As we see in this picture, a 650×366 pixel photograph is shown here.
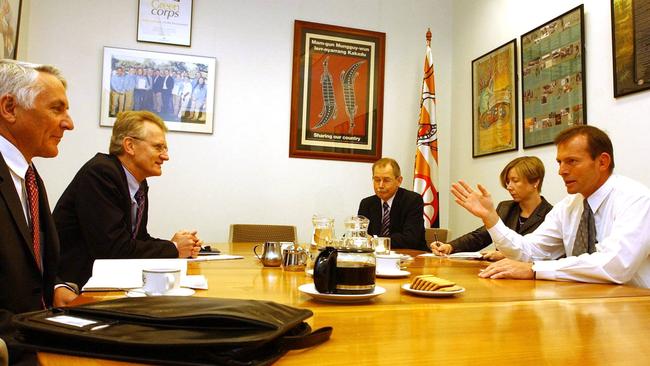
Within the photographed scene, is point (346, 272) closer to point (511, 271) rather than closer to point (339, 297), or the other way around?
point (339, 297)

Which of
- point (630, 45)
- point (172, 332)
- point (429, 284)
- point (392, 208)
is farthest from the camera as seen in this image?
point (392, 208)

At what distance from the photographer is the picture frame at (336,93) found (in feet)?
15.0

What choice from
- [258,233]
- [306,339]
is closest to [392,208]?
[258,233]

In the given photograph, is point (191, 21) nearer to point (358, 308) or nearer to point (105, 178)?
point (105, 178)

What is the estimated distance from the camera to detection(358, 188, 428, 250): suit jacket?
3.33m

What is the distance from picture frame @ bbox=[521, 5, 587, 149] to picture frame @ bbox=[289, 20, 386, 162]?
57.1 inches

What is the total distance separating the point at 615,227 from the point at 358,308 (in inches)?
49.8

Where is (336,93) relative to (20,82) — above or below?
above


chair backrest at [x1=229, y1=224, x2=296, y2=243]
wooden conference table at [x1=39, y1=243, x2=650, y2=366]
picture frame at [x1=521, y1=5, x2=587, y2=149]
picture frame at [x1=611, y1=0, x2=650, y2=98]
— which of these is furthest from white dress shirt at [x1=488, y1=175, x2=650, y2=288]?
chair backrest at [x1=229, y1=224, x2=296, y2=243]

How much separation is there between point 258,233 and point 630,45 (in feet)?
9.17

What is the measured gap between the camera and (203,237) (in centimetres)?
429

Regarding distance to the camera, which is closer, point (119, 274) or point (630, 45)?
point (119, 274)

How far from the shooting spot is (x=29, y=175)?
158 cm

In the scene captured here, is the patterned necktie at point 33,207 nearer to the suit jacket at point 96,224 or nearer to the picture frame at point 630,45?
the suit jacket at point 96,224
